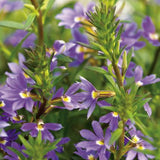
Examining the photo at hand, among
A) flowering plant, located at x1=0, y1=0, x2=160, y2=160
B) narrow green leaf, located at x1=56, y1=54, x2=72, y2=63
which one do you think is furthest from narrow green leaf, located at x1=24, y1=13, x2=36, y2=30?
narrow green leaf, located at x1=56, y1=54, x2=72, y2=63

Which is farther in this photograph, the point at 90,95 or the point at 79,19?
the point at 79,19

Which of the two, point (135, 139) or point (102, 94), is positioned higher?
point (102, 94)

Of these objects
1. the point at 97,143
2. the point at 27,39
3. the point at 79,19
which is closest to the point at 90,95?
the point at 97,143

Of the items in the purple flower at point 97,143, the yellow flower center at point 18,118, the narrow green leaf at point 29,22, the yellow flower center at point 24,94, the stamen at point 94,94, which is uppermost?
the narrow green leaf at point 29,22

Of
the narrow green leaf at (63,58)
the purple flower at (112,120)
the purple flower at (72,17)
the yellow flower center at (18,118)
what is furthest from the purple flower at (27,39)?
the purple flower at (112,120)

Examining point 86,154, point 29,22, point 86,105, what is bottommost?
point 86,154

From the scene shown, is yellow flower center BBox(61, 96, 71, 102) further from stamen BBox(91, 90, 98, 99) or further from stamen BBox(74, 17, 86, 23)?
stamen BBox(74, 17, 86, 23)

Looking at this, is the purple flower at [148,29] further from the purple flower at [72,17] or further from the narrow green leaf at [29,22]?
the narrow green leaf at [29,22]

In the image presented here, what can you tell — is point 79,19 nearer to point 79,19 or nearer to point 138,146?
point 79,19

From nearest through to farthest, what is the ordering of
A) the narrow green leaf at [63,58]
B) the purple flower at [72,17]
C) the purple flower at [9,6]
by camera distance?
the narrow green leaf at [63,58] < the purple flower at [72,17] < the purple flower at [9,6]
